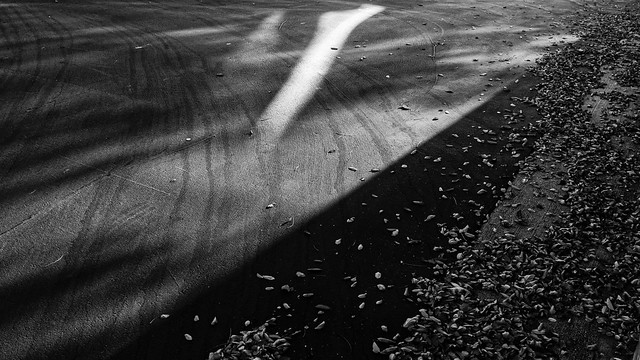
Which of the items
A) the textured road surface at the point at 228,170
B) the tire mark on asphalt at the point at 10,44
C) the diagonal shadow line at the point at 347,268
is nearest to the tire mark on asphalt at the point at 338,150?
the textured road surface at the point at 228,170

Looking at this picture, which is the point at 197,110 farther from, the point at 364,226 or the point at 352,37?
the point at 352,37

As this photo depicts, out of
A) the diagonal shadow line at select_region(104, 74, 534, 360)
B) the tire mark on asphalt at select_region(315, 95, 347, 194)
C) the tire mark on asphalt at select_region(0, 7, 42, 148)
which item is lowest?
the diagonal shadow line at select_region(104, 74, 534, 360)

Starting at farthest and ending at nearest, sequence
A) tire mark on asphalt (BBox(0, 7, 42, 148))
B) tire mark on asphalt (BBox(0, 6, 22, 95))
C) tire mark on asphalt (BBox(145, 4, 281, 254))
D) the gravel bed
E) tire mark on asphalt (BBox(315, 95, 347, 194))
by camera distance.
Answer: tire mark on asphalt (BBox(0, 6, 22, 95))
tire mark on asphalt (BBox(0, 7, 42, 148))
tire mark on asphalt (BBox(315, 95, 347, 194))
tire mark on asphalt (BBox(145, 4, 281, 254))
the gravel bed

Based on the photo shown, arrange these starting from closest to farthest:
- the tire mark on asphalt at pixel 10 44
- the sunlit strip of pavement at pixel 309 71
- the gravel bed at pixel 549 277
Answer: the gravel bed at pixel 549 277 → the sunlit strip of pavement at pixel 309 71 → the tire mark on asphalt at pixel 10 44

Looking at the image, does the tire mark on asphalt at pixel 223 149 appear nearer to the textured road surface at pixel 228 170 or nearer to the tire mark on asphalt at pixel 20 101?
the textured road surface at pixel 228 170

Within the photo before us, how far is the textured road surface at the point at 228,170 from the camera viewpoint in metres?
2.67

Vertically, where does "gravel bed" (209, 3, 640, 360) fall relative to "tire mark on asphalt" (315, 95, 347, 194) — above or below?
below

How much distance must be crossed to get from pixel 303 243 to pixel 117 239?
1239 millimetres

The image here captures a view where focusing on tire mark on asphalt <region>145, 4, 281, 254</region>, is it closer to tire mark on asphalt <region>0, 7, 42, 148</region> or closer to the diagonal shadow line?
the diagonal shadow line

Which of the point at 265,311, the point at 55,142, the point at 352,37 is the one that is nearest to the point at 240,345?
the point at 265,311

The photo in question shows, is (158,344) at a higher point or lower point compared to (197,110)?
lower

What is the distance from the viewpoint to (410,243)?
10.3ft

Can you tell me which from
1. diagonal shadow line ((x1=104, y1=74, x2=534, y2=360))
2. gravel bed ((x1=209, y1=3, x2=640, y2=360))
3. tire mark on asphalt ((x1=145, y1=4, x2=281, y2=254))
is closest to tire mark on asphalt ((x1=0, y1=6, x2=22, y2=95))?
tire mark on asphalt ((x1=145, y1=4, x2=281, y2=254))

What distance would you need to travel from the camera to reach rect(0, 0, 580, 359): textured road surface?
8.77 feet
